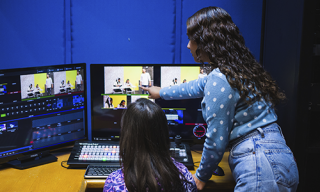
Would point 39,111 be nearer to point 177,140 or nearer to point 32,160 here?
point 32,160

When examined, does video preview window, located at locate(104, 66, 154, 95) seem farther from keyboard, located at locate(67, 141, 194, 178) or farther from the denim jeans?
the denim jeans

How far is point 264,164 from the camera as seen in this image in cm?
110

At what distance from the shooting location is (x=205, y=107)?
117 cm

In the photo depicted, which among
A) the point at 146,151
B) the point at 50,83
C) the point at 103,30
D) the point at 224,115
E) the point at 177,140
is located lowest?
the point at 177,140

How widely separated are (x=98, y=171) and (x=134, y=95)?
510 mm

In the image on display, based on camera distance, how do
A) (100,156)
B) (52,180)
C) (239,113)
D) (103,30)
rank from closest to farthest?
1. (239,113)
2. (52,180)
3. (100,156)
4. (103,30)

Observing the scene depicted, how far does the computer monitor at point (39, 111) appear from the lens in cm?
149

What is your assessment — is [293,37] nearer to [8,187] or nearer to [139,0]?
[139,0]

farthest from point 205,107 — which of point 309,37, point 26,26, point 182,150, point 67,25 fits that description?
point 26,26

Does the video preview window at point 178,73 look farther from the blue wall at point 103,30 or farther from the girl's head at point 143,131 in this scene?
the girl's head at point 143,131

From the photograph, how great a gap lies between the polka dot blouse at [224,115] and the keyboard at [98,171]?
477 millimetres

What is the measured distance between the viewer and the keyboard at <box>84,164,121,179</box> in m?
1.38

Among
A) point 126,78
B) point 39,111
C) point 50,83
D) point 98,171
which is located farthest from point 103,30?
point 98,171

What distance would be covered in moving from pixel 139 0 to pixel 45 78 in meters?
0.78
